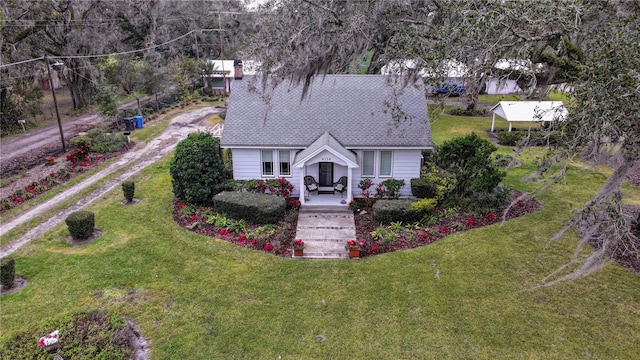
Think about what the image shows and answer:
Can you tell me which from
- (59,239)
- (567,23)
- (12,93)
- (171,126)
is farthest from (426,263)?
(12,93)

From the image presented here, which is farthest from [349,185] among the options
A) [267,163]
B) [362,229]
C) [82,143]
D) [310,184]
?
[82,143]

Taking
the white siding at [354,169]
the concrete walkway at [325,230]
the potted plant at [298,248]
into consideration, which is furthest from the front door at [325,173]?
the potted plant at [298,248]

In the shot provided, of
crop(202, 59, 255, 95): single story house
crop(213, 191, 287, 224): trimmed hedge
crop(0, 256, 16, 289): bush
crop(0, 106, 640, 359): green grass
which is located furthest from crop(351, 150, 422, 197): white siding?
crop(202, 59, 255, 95): single story house

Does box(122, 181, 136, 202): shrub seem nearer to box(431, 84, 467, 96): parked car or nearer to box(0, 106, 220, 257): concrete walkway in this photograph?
box(0, 106, 220, 257): concrete walkway

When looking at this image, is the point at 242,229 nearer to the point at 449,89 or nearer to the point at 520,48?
the point at 449,89

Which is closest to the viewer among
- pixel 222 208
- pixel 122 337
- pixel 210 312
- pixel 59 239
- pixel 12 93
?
pixel 122 337

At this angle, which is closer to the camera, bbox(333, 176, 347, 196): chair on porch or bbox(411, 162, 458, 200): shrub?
A: bbox(411, 162, 458, 200): shrub

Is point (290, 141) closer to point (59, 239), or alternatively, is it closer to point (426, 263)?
point (426, 263)

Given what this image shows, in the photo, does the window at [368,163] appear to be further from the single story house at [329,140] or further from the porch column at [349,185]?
the porch column at [349,185]
